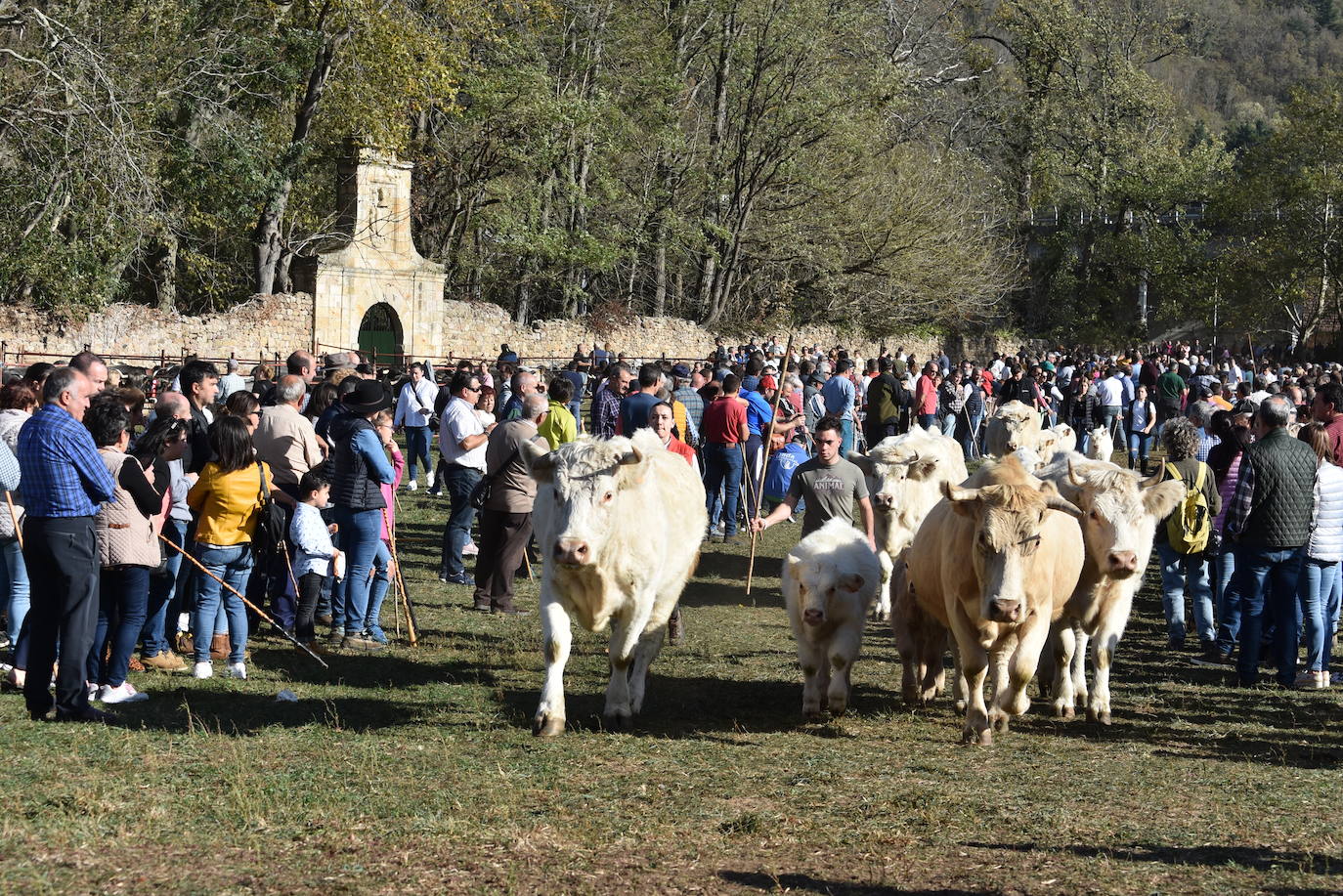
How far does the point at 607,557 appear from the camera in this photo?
8.33 metres

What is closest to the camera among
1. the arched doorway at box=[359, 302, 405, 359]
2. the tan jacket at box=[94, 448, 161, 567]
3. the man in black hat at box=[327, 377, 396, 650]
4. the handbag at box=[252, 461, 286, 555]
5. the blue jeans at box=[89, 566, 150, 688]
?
the tan jacket at box=[94, 448, 161, 567]

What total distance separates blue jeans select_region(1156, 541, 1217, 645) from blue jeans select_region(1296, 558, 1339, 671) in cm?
110

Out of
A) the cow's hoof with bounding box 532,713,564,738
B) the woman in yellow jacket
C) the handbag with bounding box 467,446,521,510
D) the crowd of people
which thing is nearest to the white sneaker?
the crowd of people

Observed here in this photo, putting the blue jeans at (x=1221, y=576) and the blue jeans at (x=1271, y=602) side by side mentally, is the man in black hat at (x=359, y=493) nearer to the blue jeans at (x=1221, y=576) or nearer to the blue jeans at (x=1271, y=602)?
the blue jeans at (x=1271, y=602)

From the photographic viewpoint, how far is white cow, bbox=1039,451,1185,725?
891 centimetres

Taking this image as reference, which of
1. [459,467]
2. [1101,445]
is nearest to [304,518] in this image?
[459,467]

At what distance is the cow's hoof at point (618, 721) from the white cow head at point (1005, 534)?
2.26 metres

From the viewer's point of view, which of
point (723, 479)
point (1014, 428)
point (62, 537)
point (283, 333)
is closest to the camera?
point (62, 537)

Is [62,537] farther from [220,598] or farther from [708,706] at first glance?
[708,706]

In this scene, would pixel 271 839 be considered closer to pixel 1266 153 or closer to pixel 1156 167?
pixel 1266 153

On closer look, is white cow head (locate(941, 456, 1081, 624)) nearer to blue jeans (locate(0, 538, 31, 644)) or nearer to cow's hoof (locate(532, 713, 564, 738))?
cow's hoof (locate(532, 713, 564, 738))

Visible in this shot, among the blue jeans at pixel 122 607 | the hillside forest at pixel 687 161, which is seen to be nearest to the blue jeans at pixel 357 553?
the blue jeans at pixel 122 607

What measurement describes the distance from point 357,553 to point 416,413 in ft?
26.7

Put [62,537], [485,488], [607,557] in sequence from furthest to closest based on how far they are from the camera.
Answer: [485,488] < [607,557] < [62,537]
